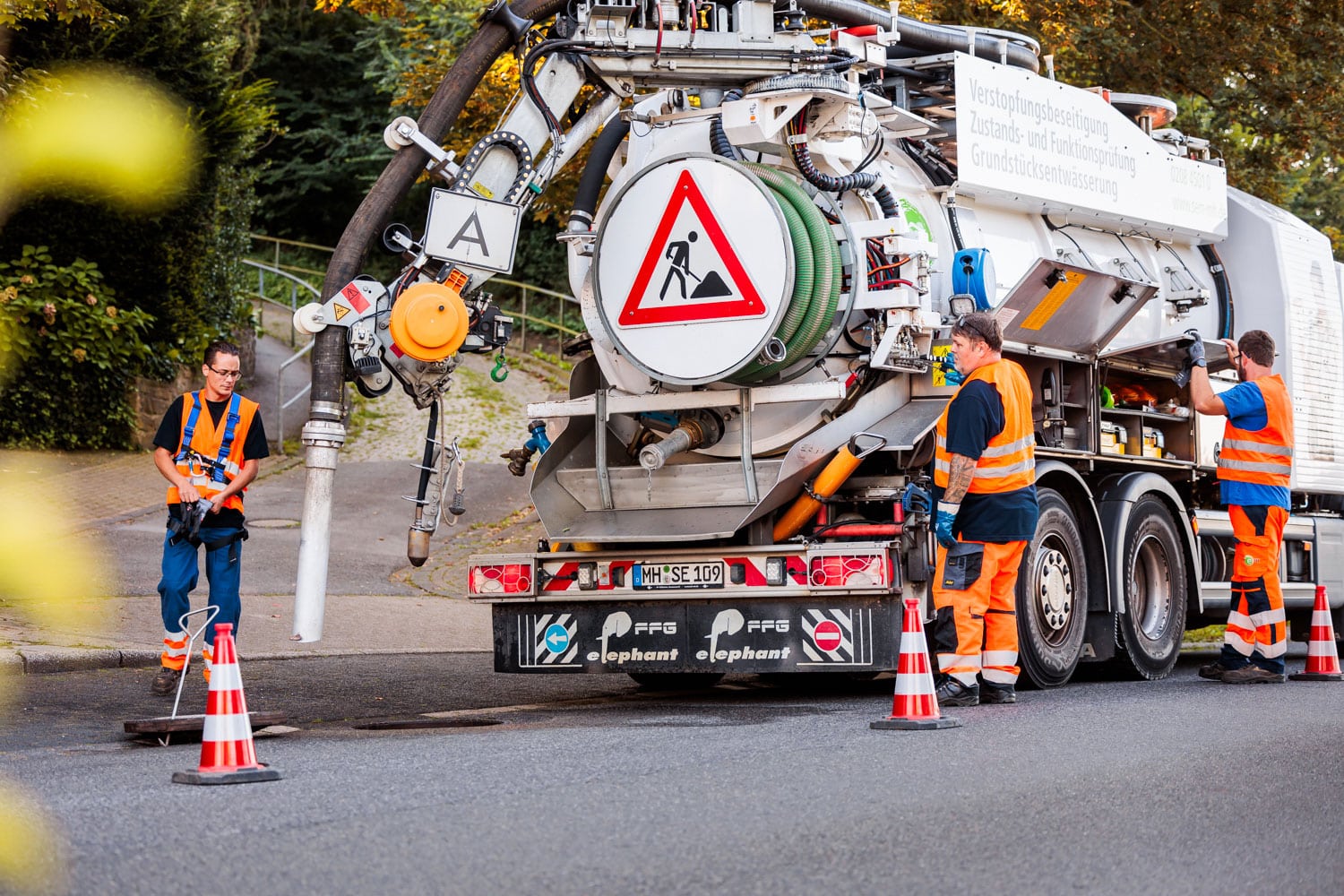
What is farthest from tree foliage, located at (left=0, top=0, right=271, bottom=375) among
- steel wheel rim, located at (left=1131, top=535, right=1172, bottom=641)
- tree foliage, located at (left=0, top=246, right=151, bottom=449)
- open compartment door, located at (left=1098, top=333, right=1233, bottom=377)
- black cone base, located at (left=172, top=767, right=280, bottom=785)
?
Result: steel wheel rim, located at (left=1131, top=535, right=1172, bottom=641)

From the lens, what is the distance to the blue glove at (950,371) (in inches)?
319

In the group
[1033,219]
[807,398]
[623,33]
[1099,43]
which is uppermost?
[1099,43]

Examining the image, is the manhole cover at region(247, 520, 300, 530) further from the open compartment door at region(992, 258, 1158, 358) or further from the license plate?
the open compartment door at region(992, 258, 1158, 358)

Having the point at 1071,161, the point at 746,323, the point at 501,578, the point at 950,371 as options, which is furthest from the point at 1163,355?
the point at 501,578

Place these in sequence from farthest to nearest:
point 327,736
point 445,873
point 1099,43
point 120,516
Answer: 1. point 1099,43
2. point 120,516
3. point 327,736
4. point 445,873

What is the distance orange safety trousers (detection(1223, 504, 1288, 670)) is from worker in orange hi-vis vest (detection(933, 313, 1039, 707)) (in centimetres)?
232

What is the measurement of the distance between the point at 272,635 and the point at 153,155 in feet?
32.7

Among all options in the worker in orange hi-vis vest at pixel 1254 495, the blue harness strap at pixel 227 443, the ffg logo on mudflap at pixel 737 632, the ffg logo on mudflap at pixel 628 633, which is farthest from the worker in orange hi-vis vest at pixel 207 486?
the worker in orange hi-vis vest at pixel 1254 495

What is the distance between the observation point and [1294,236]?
11.4 meters

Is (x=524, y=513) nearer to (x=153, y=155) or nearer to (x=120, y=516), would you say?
(x=120, y=516)

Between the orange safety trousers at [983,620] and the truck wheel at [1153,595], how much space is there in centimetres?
184

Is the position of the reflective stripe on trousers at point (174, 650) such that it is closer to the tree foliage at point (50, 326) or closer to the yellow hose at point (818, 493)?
the yellow hose at point (818, 493)

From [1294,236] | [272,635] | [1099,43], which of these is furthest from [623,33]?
[1099,43]

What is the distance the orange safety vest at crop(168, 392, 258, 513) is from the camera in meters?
8.07
